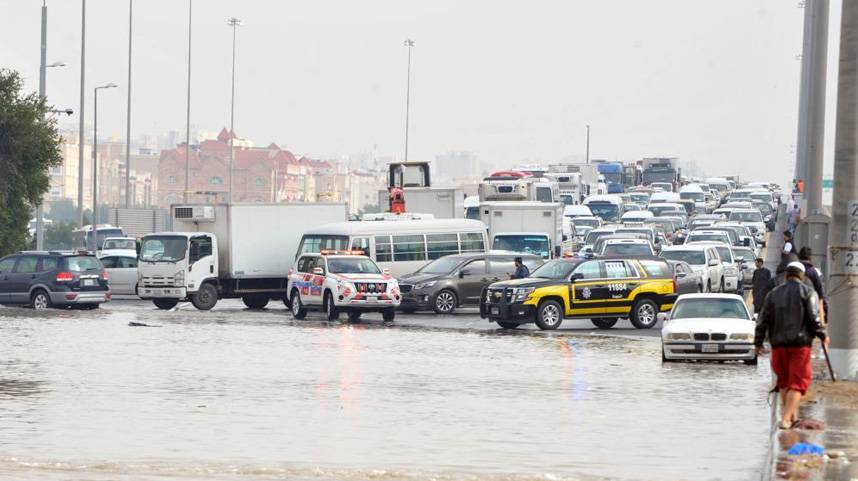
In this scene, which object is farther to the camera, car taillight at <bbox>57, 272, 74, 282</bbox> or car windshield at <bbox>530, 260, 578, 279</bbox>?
car taillight at <bbox>57, 272, 74, 282</bbox>

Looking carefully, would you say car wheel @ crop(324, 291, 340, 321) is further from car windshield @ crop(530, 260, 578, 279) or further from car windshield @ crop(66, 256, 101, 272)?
car windshield @ crop(66, 256, 101, 272)

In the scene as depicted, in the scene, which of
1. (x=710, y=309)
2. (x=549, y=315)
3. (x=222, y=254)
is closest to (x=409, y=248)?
(x=222, y=254)

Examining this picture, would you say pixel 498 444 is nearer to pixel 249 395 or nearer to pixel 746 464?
pixel 746 464

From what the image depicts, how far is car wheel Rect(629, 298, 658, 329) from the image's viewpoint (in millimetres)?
36750

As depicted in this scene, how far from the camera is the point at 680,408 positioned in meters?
20.0

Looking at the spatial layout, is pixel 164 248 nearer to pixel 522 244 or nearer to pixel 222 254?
pixel 222 254

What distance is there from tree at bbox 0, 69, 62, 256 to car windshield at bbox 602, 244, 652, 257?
1827cm

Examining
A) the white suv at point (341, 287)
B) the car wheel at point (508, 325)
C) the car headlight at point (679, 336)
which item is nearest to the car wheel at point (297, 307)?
the white suv at point (341, 287)

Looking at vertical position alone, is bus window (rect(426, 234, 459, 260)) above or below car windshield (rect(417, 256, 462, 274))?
above

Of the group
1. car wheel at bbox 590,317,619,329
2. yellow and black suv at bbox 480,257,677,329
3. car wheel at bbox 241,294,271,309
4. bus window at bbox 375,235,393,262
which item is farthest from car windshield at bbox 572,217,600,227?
yellow and black suv at bbox 480,257,677,329

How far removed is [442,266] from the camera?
141 feet

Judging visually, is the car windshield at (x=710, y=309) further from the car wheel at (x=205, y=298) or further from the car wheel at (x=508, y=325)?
the car wheel at (x=205, y=298)

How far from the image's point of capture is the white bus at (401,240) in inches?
1779

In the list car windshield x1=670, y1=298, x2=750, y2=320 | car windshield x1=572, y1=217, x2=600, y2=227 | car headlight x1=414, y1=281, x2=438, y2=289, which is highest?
car windshield x1=572, y1=217, x2=600, y2=227
